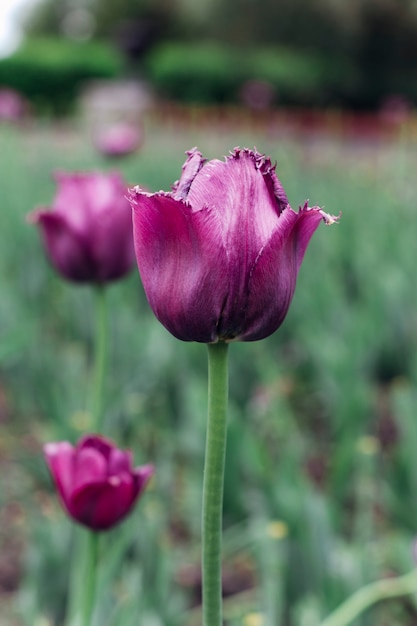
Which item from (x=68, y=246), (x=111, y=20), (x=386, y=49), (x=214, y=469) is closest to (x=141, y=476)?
(x=214, y=469)

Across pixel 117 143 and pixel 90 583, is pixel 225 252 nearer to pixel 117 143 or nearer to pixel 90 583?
pixel 90 583

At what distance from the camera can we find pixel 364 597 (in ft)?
3.17

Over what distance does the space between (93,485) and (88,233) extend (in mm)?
391

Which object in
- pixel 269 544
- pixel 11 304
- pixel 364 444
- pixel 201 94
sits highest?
pixel 201 94

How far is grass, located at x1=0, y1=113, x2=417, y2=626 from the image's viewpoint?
1.16m

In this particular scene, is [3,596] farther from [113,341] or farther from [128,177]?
[128,177]

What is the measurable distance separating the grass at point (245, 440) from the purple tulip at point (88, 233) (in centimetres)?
13

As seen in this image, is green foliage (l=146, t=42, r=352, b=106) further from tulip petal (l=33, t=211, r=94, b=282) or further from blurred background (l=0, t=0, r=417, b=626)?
tulip petal (l=33, t=211, r=94, b=282)

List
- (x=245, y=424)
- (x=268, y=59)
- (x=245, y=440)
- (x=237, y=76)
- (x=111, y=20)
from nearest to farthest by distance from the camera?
(x=245, y=440) < (x=245, y=424) < (x=237, y=76) < (x=268, y=59) < (x=111, y=20)

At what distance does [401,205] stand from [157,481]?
2813 mm

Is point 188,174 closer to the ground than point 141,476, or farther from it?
farther from it

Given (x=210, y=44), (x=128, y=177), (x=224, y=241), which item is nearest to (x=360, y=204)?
(x=128, y=177)

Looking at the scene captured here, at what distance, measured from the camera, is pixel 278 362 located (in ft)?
6.91

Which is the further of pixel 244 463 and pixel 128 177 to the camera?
pixel 128 177
